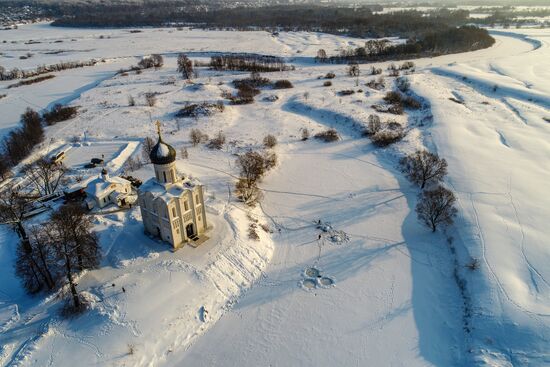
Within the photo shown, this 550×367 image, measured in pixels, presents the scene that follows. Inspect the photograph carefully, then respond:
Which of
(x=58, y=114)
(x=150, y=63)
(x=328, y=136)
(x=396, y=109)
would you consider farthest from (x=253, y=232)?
(x=150, y=63)

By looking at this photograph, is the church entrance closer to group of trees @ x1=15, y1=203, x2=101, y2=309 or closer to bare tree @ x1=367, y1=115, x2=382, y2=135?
group of trees @ x1=15, y1=203, x2=101, y2=309

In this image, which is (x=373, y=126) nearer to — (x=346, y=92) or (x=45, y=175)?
(x=346, y=92)

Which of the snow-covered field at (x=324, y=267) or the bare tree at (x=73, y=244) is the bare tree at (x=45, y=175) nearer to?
the snow-covered field at (x=324, y=267)

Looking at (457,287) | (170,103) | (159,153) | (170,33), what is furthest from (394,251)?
(170,33)

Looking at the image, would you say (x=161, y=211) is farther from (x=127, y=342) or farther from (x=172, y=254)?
(x=127, y=342)

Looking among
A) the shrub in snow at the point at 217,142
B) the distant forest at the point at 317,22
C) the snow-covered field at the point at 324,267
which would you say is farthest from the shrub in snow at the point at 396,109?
the distant forest at the point at 317,22

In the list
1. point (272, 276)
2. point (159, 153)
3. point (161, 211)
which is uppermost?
point (159, 153)
